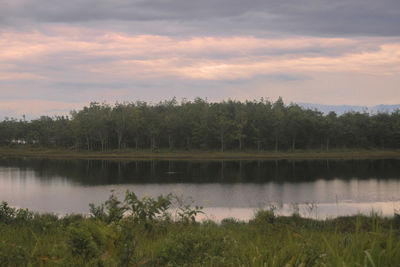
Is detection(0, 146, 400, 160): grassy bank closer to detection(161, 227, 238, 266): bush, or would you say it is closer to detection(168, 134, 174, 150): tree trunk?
detection(168, 134, 174, 150): tree trunk

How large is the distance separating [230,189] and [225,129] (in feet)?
125

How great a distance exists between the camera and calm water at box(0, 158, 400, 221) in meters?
22.7

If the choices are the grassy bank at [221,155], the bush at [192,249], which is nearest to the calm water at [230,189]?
the bush at [192,249]

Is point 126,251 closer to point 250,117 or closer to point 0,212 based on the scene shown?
point 0,212

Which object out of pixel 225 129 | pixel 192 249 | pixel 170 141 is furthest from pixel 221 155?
pixel 192 249

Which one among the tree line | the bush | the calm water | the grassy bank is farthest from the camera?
the tree line

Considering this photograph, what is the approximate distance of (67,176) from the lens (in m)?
40.7

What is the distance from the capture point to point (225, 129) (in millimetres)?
68188

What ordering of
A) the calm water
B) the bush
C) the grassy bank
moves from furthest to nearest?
the grassy bank → the calm water → the bush

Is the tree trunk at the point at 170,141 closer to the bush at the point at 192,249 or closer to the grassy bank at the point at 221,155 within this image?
the grassy bank at the point at 221,155

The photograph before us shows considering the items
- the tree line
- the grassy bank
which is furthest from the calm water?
the tree line

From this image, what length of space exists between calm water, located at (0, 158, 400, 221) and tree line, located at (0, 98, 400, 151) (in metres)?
25.7

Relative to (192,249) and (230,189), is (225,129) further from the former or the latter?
(192,249)

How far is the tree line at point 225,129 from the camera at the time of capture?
69.8m
